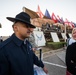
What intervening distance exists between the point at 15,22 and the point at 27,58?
1.99 ft

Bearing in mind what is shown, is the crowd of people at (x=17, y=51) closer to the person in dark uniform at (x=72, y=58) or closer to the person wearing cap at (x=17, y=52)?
the person wearing cap at (x=17, y=52)

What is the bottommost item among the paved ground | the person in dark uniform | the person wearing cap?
the paved ground

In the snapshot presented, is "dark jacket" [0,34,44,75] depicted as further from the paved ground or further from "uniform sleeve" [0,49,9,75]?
the paved ground

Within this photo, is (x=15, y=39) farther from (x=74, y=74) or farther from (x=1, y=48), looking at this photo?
(x=74, y=74)

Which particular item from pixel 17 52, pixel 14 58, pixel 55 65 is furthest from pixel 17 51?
pixel 55 65

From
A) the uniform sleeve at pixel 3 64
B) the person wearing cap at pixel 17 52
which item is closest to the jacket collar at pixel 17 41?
the person wearing cap at pixel 17 52

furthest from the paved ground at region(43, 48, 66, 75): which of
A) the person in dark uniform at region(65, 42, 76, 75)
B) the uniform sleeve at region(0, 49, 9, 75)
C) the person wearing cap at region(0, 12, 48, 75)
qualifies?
the uniform sleeve at region(0, 49, 9, 75)

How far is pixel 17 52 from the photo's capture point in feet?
8.11

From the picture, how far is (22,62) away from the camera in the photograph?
2520 millimetres

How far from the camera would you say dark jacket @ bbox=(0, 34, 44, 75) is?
2.36 metres

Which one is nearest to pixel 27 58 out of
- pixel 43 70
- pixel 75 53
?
pixel 43 70

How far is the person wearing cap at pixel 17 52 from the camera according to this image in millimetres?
2371

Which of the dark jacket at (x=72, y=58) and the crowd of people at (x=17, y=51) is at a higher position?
the crowd of people at (x=17, y=51)

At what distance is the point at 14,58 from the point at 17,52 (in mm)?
106
